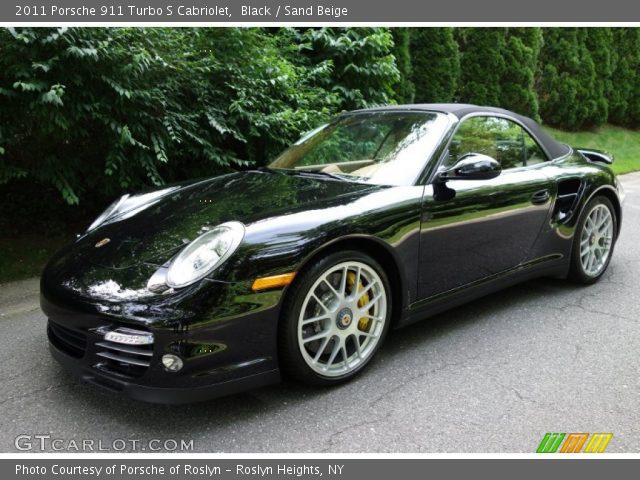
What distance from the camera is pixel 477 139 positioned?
3461 mm

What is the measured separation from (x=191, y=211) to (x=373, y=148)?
45.6 inches

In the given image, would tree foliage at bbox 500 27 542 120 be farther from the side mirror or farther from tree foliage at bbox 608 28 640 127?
the side mirror

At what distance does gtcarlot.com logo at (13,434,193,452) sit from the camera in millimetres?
2209

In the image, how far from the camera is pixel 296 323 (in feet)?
8.03

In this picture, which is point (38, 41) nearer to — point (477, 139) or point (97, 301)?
point (97, 301)

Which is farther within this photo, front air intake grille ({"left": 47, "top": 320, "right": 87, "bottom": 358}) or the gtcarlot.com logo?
front air intake grille ({"left": 47, "top": 320, "right": 87, "bottom": 358})

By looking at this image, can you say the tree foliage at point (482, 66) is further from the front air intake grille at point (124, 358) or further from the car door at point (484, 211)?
the front air intake grille at point (124, 358)

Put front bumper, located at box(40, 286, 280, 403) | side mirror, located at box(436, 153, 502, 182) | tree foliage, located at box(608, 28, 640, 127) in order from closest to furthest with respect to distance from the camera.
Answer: front bumper, located at box(40, 286, 280, 403) → side mirror, located at box(436, 153, 502, 182) → tree foliage, located at box(608, 28, 640, 127)

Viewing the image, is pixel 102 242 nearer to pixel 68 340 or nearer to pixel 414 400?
pixel 68 340

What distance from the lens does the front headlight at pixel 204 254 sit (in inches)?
89.9

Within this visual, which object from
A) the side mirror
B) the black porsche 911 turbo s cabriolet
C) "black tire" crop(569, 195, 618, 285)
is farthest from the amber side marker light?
"black tire" crop(569, 195, 618, 285)

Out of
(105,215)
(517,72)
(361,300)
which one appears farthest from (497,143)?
(517,72)

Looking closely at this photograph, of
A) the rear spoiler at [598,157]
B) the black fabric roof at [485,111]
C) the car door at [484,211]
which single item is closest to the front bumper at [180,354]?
the car door at [484,211]

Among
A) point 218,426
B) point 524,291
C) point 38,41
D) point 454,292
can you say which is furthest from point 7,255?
point 524,291
